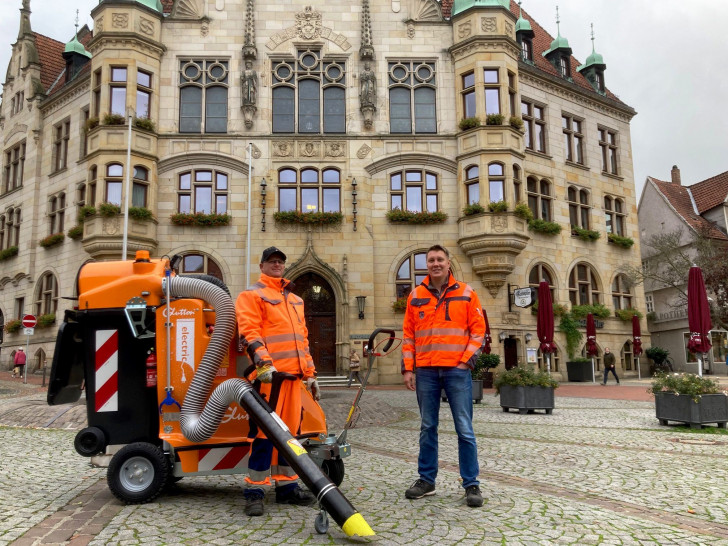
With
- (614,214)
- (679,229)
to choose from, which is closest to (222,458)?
(614,214)

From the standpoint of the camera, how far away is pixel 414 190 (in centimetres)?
2427

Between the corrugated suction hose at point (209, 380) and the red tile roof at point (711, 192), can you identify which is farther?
the red tile roof at point (711, 192)

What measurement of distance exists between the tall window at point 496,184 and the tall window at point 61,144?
17990mm

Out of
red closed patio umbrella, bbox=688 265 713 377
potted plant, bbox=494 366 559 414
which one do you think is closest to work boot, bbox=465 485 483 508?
potted plant, bbox=494 366 559 414

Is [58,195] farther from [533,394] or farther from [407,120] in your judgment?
[533,394]

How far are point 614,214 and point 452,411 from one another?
26.4 metres

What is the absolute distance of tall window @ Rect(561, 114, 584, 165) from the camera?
91.1ft

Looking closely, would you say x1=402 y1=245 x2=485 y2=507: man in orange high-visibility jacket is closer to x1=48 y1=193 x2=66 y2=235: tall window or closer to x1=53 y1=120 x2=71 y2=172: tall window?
x1=48 y1=193 x2=66 y2=235: tall window

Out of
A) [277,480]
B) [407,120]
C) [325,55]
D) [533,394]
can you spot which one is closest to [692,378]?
[533,394]

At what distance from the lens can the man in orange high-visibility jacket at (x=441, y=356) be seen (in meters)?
4.99

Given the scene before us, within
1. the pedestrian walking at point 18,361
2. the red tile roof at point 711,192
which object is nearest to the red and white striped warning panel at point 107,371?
the pedestrian walking at point 18,361

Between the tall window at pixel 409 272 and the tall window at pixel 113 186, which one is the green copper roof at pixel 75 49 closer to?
the tall window at pixel 113 186

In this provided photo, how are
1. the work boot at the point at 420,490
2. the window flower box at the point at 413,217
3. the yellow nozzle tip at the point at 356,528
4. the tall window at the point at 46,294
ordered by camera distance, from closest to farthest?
the yellow nozzle tip at the point at 356,528 < the work boot at the point at 420,490 < the window flower box at the point at 413,217 < the tall window at the point at 46,294

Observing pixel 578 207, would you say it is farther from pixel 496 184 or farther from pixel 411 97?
pixel 411 97
